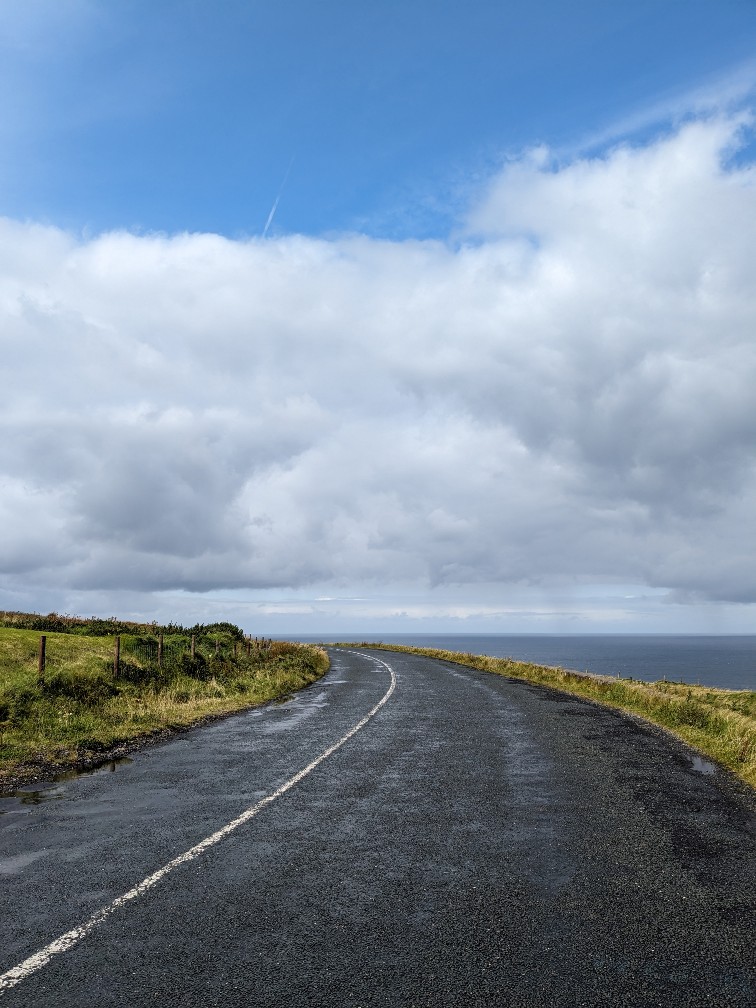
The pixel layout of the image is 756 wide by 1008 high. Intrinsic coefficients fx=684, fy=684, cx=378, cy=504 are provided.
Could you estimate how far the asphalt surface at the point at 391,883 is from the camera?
467 centimetres

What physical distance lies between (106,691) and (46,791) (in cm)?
967

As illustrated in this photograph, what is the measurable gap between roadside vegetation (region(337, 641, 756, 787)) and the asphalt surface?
1.14 meters

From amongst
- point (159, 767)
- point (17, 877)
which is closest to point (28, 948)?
point (17, 877)

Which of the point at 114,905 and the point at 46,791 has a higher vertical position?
the point at 114,905

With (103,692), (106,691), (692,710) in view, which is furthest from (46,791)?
(692,710)

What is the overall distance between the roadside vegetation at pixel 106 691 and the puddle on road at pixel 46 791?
1.82 ft

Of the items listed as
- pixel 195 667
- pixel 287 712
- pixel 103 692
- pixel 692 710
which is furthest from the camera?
pixel 195 667

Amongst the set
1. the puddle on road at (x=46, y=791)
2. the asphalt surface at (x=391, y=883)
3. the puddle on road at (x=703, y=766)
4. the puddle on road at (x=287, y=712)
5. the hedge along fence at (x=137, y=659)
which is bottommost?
the puddle on road at (x=287, y=712)

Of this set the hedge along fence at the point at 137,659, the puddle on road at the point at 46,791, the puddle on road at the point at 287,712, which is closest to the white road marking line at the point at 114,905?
the puddle on road at the point at 46,791

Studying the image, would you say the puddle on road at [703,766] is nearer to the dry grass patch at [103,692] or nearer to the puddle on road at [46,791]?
the puddle on road at [46,791]

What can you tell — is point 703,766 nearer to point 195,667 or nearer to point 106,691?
point 106,691

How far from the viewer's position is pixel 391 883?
6582mm

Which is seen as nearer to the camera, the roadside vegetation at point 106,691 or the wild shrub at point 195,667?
the roadside vegetation at point 106,691

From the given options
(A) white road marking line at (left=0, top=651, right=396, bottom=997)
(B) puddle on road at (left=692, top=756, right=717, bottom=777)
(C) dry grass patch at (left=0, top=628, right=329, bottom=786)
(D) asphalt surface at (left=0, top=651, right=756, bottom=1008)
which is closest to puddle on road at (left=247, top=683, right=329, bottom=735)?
(C) dry grass patch at (left=0, top=628, right=329, bottom=786)
